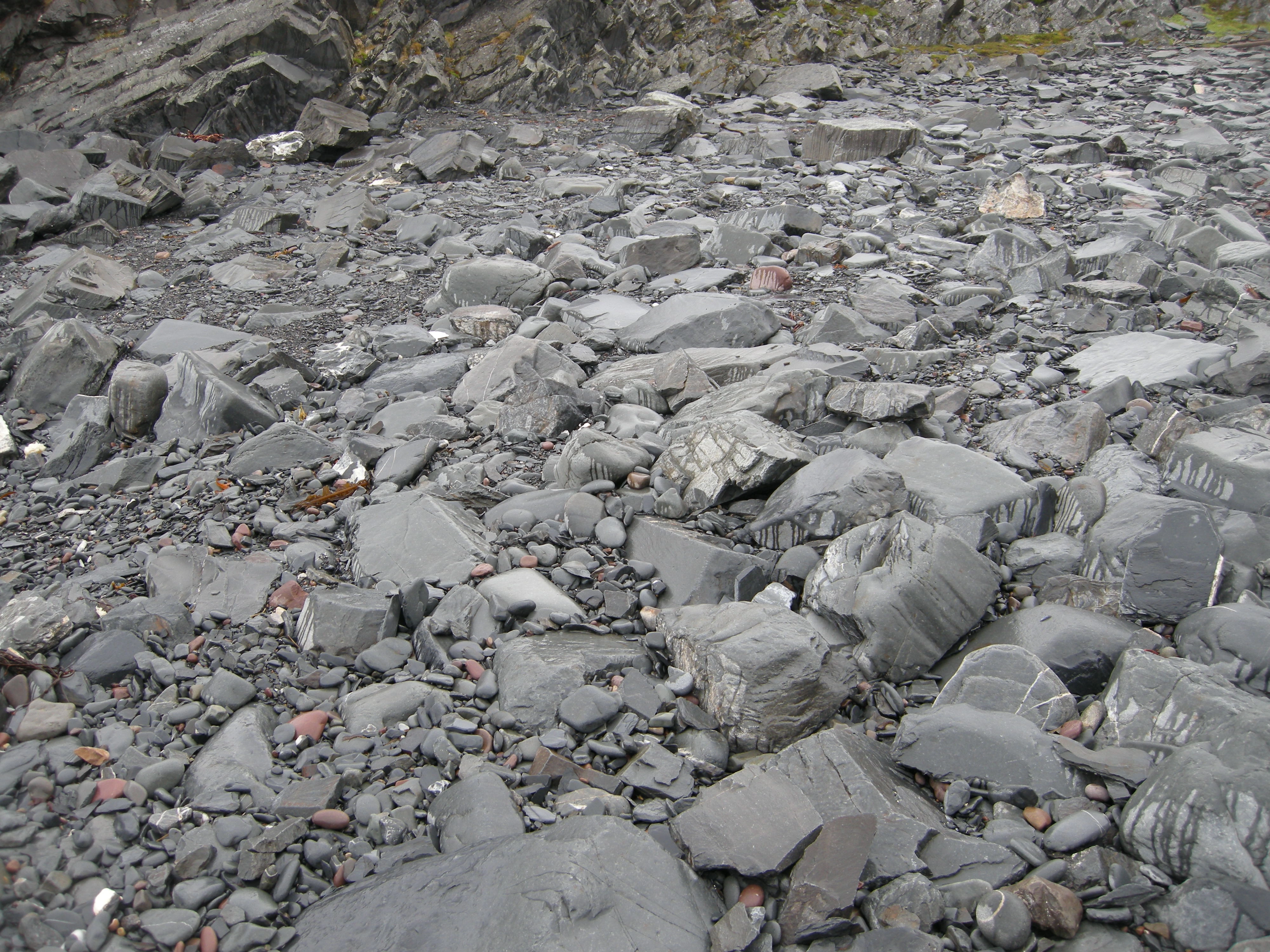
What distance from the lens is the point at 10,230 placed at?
712 centimetres

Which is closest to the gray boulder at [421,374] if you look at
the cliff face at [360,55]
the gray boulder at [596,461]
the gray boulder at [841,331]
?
the gray boulder at [596,461]

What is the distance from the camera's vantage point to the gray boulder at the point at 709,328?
448 centimetres

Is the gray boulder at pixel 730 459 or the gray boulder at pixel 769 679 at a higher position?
the gray boulder at pixel 730 459

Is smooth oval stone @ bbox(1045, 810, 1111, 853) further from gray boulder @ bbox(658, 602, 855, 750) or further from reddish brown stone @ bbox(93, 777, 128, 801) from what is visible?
reddish brown stone @ bbox(93, 777, 128, 801)

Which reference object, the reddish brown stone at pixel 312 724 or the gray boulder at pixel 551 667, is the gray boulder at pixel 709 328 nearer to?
the gray boulder at pixel 551 667

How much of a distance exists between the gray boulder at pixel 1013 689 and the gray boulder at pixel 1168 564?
465 millimetres

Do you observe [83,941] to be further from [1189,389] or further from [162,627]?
[1189,389]

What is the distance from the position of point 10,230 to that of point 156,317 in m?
2.76

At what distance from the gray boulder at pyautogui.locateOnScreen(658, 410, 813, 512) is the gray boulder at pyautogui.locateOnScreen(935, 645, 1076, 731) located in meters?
1.01

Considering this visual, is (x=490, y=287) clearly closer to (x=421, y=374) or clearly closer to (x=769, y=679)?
(x=421, y=374)

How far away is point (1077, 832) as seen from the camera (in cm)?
176

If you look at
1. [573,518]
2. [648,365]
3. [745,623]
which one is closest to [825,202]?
[648,365]

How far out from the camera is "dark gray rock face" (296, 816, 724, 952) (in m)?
1.59

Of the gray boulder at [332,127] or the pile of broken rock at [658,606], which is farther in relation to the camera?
the gray boulder at [332,127]
